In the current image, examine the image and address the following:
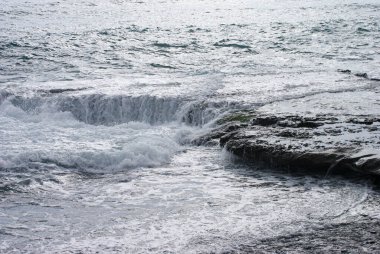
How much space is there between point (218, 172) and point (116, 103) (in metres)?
6.42

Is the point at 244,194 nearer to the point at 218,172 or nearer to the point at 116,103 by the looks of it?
the point at 218,172

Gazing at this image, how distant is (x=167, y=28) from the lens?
29844 millimetres

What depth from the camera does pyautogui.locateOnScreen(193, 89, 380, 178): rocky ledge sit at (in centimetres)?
855

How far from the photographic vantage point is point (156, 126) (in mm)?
13711

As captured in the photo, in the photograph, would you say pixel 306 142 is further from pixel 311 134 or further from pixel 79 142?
pixel 79 142

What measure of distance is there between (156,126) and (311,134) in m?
4.89

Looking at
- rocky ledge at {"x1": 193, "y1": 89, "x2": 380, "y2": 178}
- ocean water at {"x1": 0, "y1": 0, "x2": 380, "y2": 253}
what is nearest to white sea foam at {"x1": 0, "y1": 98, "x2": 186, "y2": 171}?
ocean water at {"x1": 0, "y1": 0, "x2": 380, "y2": 253}

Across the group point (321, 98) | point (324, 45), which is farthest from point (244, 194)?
point (324, 45)

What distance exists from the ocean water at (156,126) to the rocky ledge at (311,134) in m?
0.28

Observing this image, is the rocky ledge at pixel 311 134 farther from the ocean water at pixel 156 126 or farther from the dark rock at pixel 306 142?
the ocean water at pixel 156 126

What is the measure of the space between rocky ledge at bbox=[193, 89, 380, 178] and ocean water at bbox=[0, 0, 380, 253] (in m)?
0.28

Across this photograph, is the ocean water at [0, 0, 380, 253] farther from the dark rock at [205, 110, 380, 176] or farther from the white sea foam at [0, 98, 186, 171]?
the dark rock at [205, 110, 380, 176]

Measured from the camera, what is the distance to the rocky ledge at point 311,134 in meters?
8.55

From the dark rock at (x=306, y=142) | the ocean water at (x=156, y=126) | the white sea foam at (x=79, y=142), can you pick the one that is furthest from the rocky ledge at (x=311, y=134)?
the white sea foam at (x=79, y=142)
